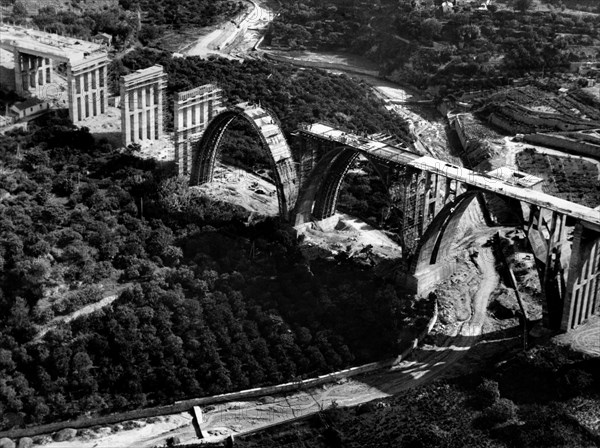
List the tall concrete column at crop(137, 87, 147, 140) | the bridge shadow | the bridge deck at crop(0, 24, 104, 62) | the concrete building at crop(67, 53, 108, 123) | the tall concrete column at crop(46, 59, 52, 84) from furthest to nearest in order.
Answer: the tall concrete column at crop(46, 59, 52, 84) < the bridge deck at crop(0, 24, 104, 62) < the concrete building at crop(67, 53, 108, 123) < the tall concrete column at crop(137, 87, 147, 140) < the bridge shadow

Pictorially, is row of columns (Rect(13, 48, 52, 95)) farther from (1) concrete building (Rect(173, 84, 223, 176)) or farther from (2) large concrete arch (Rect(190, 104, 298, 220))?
(2) large concrete arch (Rect(190, 104, 298, 220))

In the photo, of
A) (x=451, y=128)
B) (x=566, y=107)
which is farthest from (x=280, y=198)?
(x=566, y=107)

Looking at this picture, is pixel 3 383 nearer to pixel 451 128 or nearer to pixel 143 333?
pixel 143 333

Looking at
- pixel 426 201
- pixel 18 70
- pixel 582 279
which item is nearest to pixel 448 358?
Result: pixel 582 279

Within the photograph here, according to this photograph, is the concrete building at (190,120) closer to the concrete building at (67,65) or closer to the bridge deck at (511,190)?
the concrete building at (67,65)

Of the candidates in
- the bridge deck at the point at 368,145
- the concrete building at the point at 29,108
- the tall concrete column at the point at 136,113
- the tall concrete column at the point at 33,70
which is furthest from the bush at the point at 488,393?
the tall concrete column at the point at 33,70

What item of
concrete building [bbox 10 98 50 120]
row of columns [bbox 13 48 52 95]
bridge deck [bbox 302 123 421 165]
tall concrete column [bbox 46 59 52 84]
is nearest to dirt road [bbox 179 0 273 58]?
tall concrete column [bbox 46 59 52 84]

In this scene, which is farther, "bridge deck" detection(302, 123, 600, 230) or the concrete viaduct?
the concrete viaduct
